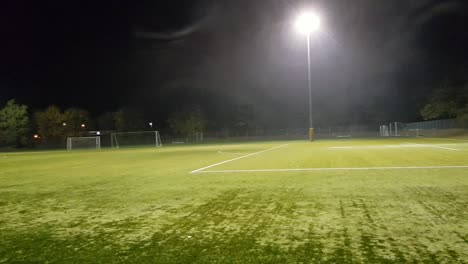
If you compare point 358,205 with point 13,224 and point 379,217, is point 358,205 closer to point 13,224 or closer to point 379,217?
point 379,217

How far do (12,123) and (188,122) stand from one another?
30.5 m

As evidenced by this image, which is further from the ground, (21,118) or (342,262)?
(21,118)

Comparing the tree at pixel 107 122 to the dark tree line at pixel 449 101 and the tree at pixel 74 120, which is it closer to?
the tree at pixel 74 120

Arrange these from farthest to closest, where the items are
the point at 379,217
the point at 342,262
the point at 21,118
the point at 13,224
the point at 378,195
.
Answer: the point at 21,118 < the point at 378,195 < the point at 13,224 < the point at 379,217 < the point at 342,262

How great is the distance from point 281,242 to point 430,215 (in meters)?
2.04

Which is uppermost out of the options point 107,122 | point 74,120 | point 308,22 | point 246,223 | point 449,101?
point 308,22

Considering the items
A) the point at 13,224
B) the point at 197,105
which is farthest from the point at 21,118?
the point at 13,224

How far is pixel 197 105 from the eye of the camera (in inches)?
3098

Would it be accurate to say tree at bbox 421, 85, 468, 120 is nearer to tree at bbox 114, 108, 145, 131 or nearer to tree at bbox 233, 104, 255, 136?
tree at bbox 233, 104, 255, 136

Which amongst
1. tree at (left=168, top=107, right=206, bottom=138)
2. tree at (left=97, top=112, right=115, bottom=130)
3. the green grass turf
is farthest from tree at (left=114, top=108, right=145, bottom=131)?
the green grass turf

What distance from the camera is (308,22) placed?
97.0 feet

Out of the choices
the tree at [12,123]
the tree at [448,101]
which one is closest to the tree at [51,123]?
the tree at [12,123]

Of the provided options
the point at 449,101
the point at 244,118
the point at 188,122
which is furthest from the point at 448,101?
the point at 188,122

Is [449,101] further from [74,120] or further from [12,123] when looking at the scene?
[12,123]
